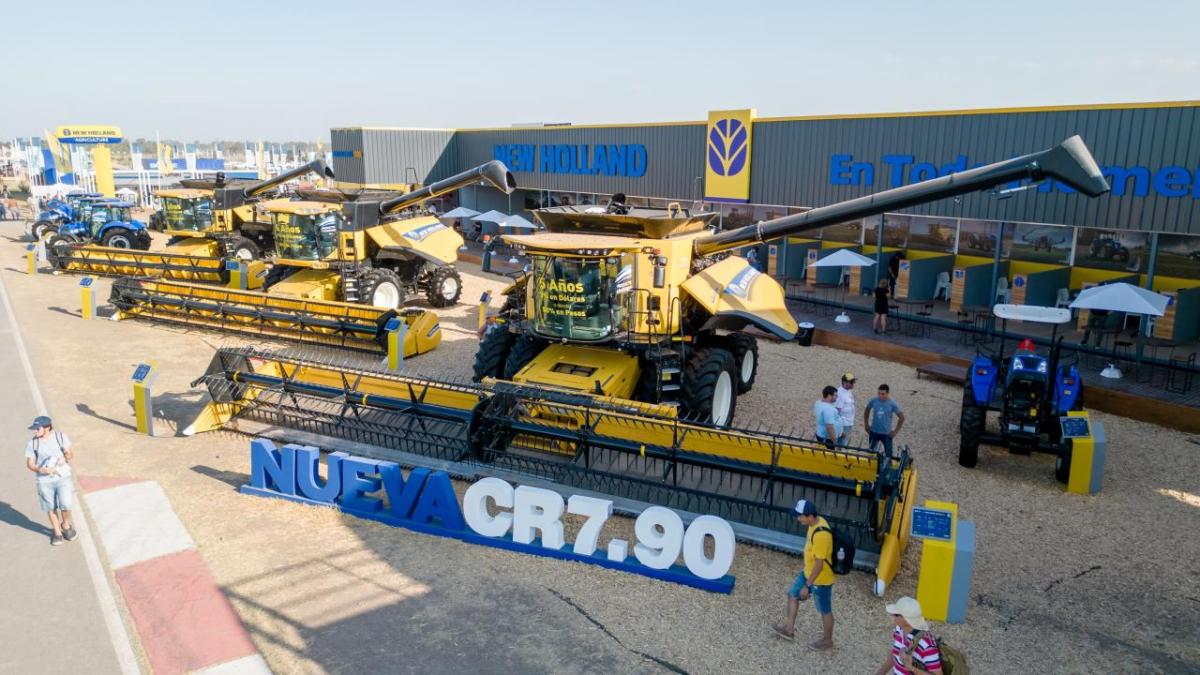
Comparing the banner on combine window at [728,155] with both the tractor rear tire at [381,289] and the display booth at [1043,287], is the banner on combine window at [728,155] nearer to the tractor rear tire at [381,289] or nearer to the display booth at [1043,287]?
the display booth at [1043,287]

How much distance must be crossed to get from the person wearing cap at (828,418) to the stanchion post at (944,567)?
2.44 metres

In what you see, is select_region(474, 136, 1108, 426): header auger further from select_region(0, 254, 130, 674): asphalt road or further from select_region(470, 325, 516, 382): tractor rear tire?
select_region(0, 254, 130, 674): asphalt road

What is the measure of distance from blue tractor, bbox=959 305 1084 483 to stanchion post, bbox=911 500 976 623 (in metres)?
3.43

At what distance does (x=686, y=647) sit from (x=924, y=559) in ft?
6.88

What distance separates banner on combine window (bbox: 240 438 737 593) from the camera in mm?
7141

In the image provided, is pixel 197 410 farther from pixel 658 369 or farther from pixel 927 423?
pixel 927 423

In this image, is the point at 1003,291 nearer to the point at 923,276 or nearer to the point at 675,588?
the point at 923,276

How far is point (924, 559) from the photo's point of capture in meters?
6.63

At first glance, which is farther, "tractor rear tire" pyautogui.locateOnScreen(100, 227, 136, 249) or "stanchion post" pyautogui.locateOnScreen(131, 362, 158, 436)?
"tractor rear tire" pyautogui.locateOnScreen(100, 227, 136, 249)

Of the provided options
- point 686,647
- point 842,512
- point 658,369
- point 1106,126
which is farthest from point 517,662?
point 1106,126

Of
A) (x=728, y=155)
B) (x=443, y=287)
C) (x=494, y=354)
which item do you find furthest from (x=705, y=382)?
(x=728, y=155)

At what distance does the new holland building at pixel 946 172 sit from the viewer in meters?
13.6

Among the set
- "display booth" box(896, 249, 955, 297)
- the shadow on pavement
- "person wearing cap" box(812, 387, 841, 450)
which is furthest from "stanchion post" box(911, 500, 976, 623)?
"display booth" box(896, 249, 955, 297)

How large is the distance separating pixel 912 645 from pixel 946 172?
13.6 metres
